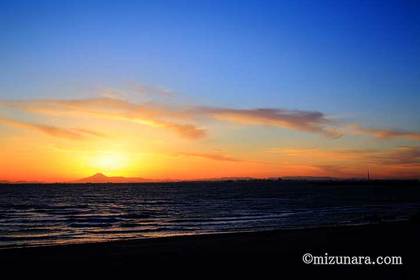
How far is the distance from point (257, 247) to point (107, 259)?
652 cm

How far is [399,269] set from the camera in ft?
40.2

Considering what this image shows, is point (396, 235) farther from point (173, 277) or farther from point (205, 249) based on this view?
point (173, 277)

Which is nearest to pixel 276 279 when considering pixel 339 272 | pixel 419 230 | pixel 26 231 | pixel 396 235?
pixel 339 272

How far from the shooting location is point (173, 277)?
11930 mm

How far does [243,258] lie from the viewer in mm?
14992

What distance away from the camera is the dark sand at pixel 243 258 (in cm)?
1228

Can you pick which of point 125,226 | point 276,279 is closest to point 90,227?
point 125,226

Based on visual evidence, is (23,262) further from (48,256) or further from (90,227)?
(90,227)

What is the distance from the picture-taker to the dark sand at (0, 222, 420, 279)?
40.3 ft

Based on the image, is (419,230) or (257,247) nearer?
(257,247)

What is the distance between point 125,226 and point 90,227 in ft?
10.0

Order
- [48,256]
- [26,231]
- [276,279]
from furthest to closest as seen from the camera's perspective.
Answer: [26,231] < [48,256] < [276,279]

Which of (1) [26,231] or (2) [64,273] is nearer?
(2) [64,273]

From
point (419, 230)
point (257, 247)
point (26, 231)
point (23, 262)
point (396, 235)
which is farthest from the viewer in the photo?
point (26, 231)
